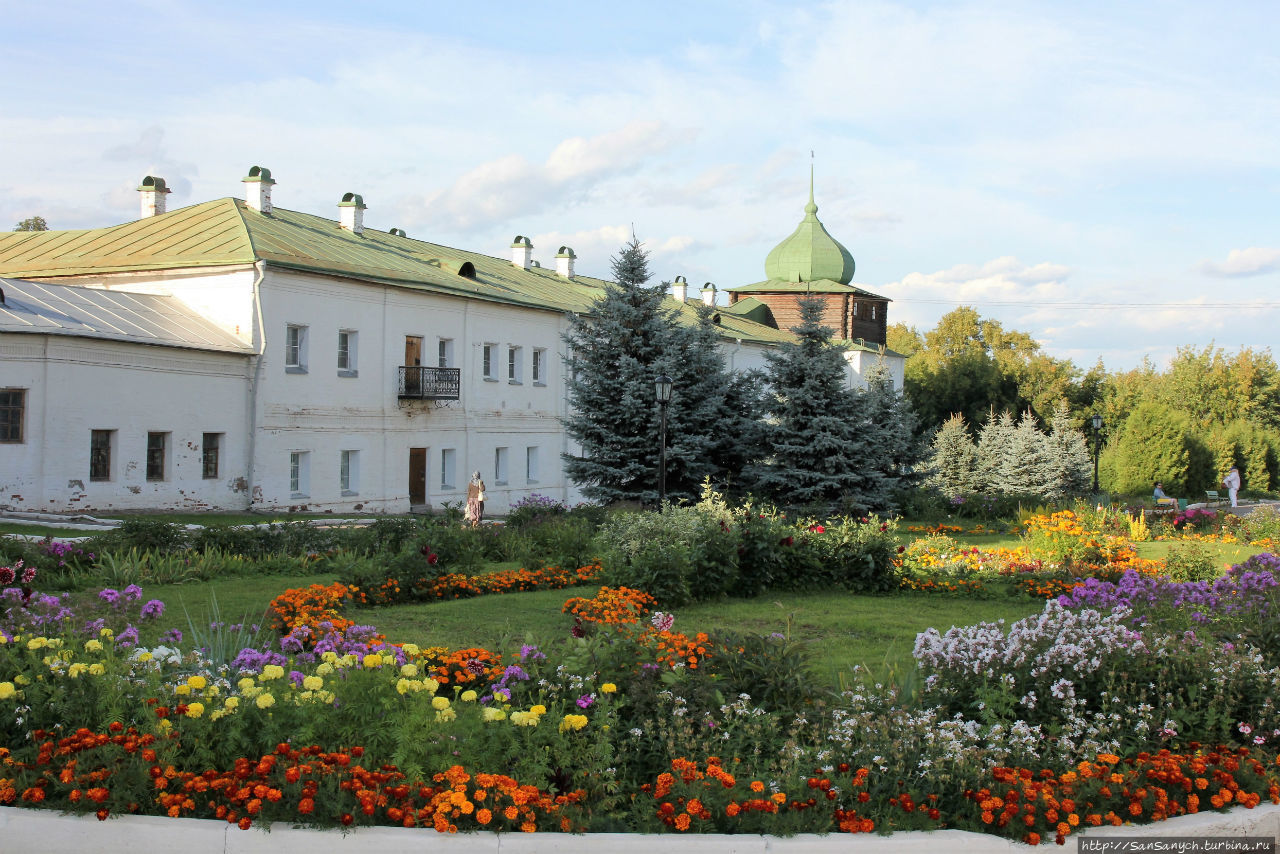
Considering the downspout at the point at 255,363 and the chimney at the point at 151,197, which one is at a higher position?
the chimney at the point at 151,197

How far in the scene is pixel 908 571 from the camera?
1255cm

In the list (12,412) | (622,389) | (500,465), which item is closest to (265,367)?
(12,412)

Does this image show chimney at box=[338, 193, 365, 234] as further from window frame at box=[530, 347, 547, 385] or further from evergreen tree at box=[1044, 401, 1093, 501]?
evergreen tree at box=[1044, 401, 1093, 501]

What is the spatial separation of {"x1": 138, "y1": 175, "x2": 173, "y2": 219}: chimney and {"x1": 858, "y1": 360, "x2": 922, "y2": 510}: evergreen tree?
18984mm

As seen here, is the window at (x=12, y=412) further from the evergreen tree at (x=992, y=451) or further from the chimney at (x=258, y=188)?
the evergreen tree at (x=992, y=451)

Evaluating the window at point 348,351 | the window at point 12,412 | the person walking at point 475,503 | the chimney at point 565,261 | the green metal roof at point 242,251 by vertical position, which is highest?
the chimney at point 565,261

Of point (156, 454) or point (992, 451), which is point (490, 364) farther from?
point (992, 451)

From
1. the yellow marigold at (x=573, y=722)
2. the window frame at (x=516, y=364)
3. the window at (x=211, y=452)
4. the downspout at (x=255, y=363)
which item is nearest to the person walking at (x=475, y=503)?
the downspout at (x=255, y=363)

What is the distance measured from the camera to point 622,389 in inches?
816

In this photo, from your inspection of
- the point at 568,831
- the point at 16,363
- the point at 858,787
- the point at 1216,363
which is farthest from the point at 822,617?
the point at 1216,363

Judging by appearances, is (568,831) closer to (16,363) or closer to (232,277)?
(16,363)

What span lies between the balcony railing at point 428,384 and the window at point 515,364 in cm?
363

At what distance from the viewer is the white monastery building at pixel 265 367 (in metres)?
19.6

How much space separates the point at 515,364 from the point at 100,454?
13.7 m
